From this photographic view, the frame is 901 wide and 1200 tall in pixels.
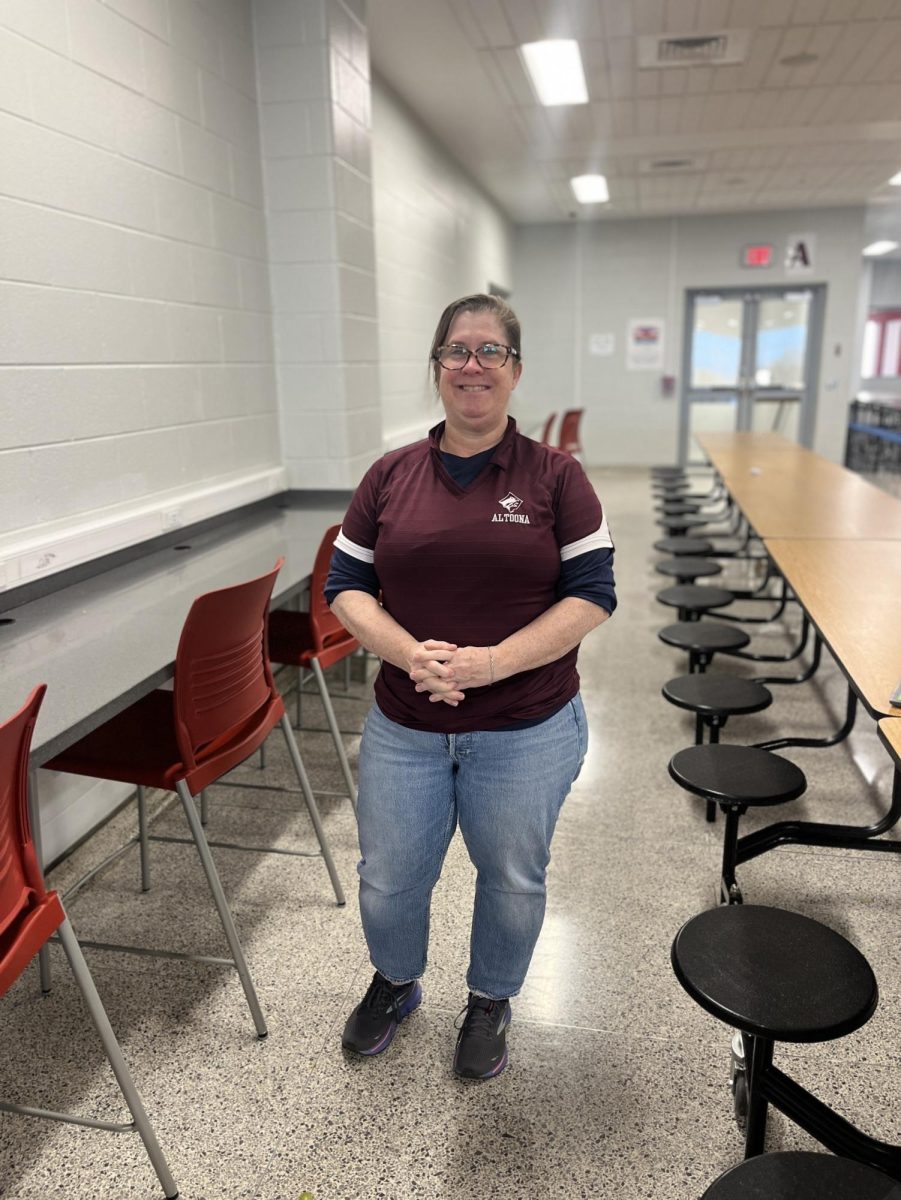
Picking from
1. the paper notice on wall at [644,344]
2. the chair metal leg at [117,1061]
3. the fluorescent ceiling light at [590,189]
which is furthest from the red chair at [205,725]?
the paper notice on wall at [644,344]

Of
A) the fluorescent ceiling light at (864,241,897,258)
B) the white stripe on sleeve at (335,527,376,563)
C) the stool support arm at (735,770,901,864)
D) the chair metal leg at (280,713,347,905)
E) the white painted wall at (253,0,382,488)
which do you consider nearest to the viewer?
the white stripe on sleeve at (335,527,376,563)

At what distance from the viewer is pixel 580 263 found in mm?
10461

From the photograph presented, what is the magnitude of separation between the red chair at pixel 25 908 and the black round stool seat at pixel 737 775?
122 centimetres

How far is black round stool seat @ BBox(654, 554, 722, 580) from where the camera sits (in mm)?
4084

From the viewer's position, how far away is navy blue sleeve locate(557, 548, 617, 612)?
4.93 feet

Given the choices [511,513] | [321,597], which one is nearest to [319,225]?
[321,597]

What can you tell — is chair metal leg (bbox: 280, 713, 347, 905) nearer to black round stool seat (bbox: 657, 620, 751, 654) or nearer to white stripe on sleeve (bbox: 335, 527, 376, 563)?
white stripe on sleeve (bbox: 335, 527, 376, 563)

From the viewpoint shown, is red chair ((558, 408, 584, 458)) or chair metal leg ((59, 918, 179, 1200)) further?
red chair ((558, 408, 584, 458))

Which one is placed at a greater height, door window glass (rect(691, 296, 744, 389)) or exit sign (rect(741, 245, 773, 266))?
exit sign (rect(741, 245, 773, 266))

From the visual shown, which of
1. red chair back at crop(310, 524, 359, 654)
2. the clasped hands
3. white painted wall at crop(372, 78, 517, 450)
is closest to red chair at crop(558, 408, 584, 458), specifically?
white painted wall at crop(372, 78, 517, 450)

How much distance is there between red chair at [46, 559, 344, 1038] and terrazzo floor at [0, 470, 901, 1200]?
0.15m

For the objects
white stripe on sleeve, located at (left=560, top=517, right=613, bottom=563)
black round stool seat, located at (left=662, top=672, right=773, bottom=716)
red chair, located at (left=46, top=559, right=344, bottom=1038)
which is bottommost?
black round stool seat, located at (left=662, top=672, right=773, bottom=716)

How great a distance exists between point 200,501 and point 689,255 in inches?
344

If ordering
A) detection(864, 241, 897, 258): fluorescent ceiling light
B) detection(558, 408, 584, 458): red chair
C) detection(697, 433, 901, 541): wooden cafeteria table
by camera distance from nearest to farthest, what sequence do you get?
1. detection(697, 433, 901, 541): wooden cafeteria table
2. detection(558, 408, 584, 458): red chair
3. detection(864, 241, 897, 258): fluorescent ceiling light
